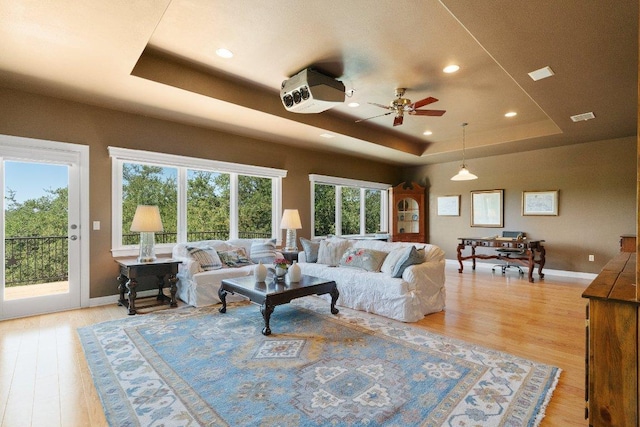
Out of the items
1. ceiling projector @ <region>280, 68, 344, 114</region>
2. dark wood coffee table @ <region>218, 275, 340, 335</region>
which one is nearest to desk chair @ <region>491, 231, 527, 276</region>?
dark wood coffee table @ <region>218, 275, 340, 335</region>

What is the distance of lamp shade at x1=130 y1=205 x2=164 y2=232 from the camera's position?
4043 mm

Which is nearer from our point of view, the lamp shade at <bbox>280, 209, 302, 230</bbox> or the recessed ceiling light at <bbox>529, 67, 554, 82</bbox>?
the recessed ceiling light at <bbox>529, 67, 554, 82</bbox>

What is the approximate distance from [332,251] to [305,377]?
8.67 ft

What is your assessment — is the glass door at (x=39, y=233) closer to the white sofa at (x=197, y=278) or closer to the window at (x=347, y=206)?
the white sofa at (x=197, y=278)

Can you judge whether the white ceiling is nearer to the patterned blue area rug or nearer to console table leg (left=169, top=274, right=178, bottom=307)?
console table leg (left=169, top=274, right=178, bottom=307)

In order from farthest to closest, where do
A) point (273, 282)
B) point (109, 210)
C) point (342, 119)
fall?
point (342, 119)
point (109, 210)
point (273, 282)

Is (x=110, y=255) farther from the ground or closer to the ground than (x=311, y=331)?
farther from the ground

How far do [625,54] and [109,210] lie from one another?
19.3ft

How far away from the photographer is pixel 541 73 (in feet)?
10.6

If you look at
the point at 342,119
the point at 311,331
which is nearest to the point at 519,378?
the point at 311,331

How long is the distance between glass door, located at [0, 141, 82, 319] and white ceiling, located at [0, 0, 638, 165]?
0.91 m

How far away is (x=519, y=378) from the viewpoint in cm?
234

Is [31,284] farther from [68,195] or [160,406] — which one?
[160,406]

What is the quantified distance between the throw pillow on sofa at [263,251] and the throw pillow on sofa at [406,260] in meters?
2.16
